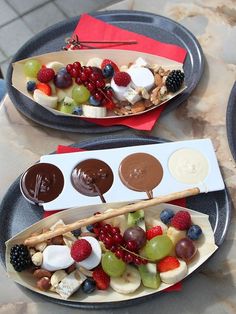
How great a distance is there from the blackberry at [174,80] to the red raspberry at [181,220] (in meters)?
0.38

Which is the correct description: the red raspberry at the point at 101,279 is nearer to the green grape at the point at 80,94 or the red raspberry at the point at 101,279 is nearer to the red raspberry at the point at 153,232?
the red raspberry at the point at 153,232

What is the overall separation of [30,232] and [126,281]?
9.7 inches

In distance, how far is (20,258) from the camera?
1.11 m

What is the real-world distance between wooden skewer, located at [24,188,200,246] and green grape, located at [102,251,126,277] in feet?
0.30

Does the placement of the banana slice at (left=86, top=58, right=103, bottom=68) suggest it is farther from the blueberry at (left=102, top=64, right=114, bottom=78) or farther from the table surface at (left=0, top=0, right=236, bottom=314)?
the table surface at (left=0, top=0, right=236, bottom=314)

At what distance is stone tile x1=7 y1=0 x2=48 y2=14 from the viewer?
2.53m

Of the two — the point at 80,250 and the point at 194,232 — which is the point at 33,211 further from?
the point at 194,232

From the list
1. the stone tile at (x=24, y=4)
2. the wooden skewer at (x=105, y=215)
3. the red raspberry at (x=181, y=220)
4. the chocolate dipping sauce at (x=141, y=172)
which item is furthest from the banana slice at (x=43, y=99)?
the stone tile at (x=24, y=4)

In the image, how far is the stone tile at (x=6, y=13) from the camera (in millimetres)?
2502

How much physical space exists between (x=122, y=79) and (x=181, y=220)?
0.43 meters

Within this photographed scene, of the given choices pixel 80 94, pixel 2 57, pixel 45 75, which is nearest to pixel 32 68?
pixel 45 75

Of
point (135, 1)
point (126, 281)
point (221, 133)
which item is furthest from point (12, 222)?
point (135, 1)

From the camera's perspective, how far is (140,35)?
5.16 ft

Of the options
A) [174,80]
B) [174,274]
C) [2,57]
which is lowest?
[174,274]
